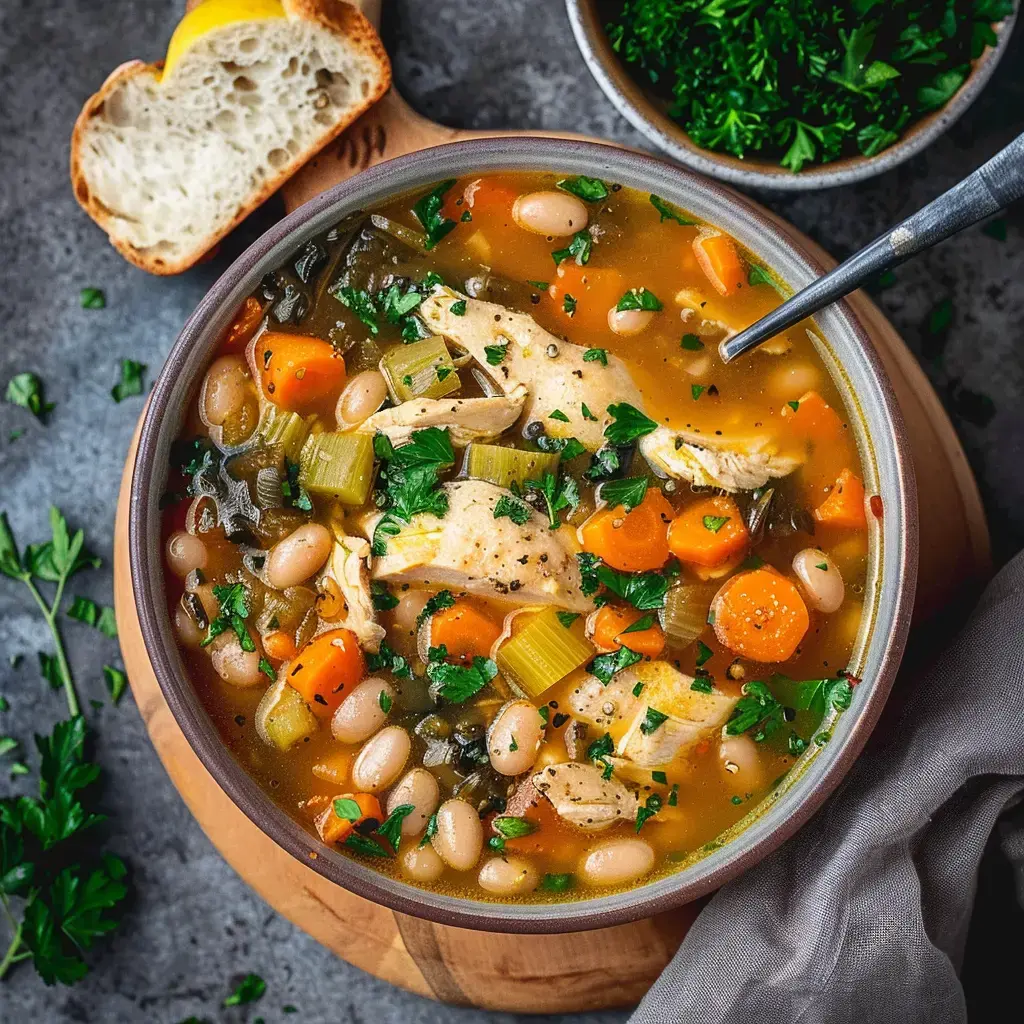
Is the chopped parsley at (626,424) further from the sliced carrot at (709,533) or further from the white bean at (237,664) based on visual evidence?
the white bean at (237,664)

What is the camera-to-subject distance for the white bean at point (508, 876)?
2.82 meters

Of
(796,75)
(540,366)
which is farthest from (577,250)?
(796,75)

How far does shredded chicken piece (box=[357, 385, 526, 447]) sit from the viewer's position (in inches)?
110

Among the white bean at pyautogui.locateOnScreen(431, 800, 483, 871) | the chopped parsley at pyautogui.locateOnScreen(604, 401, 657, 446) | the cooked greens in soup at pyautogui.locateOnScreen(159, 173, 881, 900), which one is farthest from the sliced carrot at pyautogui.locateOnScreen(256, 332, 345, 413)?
the white bean at pyautogui.locateOnScreen(431, 800, 483, 871)

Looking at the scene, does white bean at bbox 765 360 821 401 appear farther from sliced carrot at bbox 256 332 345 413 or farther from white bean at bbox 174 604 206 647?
white bean at bbox 174 604 206 647

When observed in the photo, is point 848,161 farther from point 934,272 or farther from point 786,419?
point 786,419

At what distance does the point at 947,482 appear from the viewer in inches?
124

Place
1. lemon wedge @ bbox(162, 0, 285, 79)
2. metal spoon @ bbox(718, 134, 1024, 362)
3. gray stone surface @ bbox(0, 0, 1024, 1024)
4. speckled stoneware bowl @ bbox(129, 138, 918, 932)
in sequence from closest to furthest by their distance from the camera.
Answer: metal spoon @ bbox(718, 134, 1024, 362), speckled stoneware bowl @ bbox(129, 138, 918, 932), lemon wedge @ bbox(162, 0, 285, 79), gray stone surface @ bbox(0, 0, 1024, 1024)

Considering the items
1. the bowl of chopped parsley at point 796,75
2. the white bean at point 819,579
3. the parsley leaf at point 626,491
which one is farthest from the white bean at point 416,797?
the bowl of chopped parsley at point 796,75

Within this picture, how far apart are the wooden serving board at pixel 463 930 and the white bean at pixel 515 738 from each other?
69cm

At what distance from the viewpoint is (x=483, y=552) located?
2.81 metres

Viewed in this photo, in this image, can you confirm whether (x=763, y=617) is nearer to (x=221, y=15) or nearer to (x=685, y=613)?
(x=685, y=613)

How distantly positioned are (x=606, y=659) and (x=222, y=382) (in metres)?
1.24

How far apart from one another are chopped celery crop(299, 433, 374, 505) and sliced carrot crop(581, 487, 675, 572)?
0.61 metres
